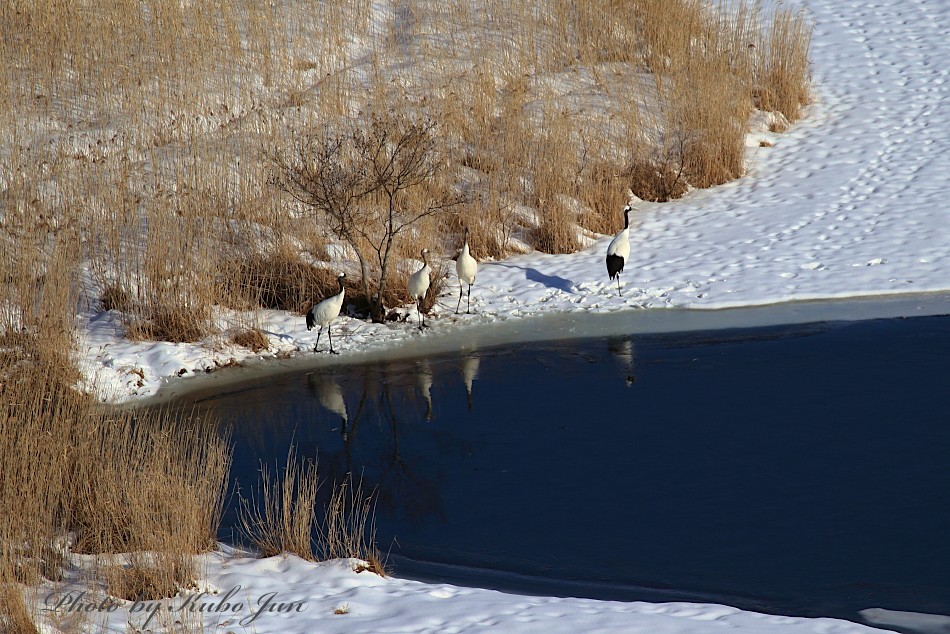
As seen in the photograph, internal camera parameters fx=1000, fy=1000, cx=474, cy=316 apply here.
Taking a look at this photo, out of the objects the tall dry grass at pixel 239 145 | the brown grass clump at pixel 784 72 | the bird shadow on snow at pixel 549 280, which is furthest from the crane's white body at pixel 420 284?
the brown grass clump at pixel 784 72

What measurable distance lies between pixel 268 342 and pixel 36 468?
15.4 ft

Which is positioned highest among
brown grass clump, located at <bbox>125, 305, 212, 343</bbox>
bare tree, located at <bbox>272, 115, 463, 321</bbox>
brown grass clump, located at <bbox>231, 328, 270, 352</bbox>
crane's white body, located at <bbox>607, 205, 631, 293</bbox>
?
bare tree, located at <bbox>272, 115, 463, 321</bbox>

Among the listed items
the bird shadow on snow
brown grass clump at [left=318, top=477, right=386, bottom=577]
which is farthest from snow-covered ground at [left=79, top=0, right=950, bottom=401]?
brown grass clump at [left=318, top=477, right=386, bottom=577]

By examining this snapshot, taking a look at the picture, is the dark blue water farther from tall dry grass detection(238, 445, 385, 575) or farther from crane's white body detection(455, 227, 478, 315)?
crane's white body detection(455, 227, 478, 315)

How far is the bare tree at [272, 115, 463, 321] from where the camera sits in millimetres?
11523

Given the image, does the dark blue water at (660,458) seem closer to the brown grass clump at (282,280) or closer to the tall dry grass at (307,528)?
the tall dry grass at (307,528)

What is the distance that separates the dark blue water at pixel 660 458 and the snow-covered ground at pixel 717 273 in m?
0.55

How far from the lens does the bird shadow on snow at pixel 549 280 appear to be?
1209 cm

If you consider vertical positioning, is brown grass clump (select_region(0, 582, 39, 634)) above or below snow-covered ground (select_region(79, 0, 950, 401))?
below

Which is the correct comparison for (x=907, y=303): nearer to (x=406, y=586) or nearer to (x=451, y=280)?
(x=451, y=280)

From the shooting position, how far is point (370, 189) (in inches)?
465

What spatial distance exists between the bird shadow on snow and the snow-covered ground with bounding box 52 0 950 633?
3cm

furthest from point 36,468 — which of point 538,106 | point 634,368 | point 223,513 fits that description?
point 538,106

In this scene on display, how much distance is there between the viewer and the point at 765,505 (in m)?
6.91
